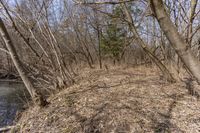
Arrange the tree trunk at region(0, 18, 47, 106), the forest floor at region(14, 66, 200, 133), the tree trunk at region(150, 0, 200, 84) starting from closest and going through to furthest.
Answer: the tree trunk at region(150, 0, 200, 84) → the forest floor at region(14, 66, 200, 133) → the tree trunk at region(0, 18, 47, 106)

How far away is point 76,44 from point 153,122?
46.9 ft

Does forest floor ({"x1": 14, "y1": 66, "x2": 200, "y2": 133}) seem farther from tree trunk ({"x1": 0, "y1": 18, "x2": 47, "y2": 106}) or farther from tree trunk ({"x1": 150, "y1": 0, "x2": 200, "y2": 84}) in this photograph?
tree trunk ({"x1": 150, "y1": 0, "x2": 200, "y2": 84})

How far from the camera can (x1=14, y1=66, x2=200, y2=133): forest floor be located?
15.2 ft

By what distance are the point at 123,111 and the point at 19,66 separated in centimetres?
256

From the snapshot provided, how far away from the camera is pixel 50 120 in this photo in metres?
5.50

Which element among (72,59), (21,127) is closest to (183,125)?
(21,127)

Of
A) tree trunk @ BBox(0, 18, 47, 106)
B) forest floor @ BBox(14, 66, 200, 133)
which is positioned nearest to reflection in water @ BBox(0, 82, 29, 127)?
tree trunk @ BBox(0, 18, 47, 106)

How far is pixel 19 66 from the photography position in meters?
5.76

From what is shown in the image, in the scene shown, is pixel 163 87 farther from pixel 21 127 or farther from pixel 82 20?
pixel 82 20

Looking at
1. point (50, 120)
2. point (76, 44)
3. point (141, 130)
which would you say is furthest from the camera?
point (76, 44)

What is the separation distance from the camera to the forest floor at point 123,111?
15.2ft

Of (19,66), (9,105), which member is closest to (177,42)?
(19,66)

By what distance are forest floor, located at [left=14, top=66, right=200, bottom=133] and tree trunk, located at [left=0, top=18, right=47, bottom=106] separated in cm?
33

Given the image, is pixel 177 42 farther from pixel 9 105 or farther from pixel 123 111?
pixel 9 105
